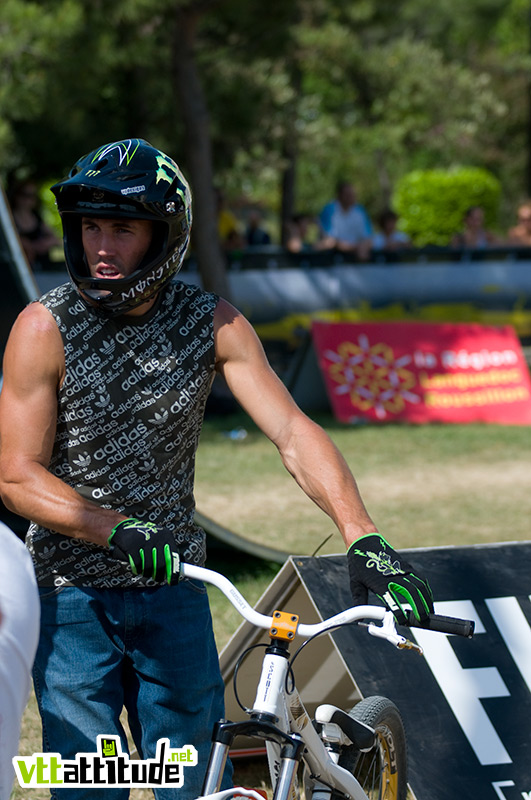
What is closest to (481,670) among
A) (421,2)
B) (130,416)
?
(130,416)

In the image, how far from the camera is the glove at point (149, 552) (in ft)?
7.25

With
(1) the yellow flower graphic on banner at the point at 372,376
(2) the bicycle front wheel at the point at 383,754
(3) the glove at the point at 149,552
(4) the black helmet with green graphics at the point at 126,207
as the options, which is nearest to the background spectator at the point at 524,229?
(1) the yellow flower graphic on banner at the point at 372,376

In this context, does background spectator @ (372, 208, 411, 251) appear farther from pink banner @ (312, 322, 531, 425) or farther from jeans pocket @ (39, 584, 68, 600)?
jeans pocket @ (39, 584, 68, 600)

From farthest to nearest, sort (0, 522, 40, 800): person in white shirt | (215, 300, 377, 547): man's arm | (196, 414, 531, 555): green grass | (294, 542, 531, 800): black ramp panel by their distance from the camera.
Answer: (196, 414, 531, 555): green grass, (294, 542, 531, 800): black ramp panel, (215, 300, 377, 547): man's arm, (0, 522, 40, 800): person in white shirt

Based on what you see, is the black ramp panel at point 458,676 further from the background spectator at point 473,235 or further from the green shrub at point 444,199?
the green shrub at point 444,199

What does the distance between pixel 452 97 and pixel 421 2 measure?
8.92m

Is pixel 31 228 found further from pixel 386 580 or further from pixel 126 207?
pixel 386 580

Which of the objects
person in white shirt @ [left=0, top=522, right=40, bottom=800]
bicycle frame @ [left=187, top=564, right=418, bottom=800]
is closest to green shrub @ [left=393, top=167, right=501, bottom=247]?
bicycle frame @ [left=187, top=564, right=418, bottom=800]

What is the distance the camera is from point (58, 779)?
2551 millimetres

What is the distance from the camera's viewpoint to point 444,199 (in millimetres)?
33438

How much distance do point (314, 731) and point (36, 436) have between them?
37.0 inches

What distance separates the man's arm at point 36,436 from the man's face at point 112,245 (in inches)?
6.7

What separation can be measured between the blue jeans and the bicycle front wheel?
469 millimetres

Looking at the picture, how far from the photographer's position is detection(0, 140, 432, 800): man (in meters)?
2.54
